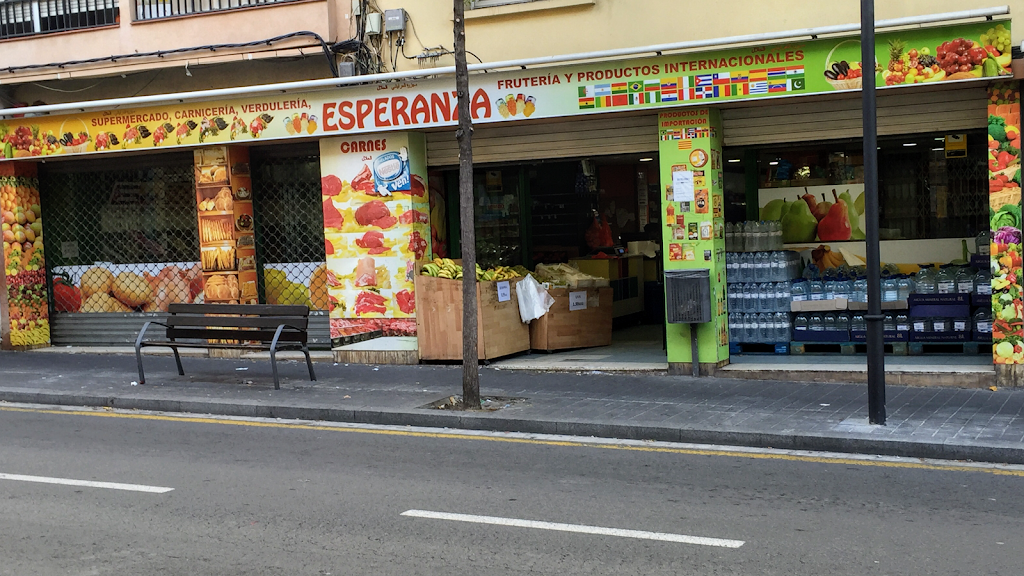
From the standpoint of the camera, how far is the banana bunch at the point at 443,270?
524 inches

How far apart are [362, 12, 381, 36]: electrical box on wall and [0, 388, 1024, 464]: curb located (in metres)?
5.25

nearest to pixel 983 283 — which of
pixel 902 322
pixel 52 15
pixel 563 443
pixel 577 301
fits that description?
pixel 902 322

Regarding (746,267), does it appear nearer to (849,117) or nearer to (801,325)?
(801,325)

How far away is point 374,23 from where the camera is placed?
13484 millimetres

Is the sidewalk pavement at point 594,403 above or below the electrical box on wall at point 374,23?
below

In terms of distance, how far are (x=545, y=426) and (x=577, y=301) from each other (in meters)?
4.95

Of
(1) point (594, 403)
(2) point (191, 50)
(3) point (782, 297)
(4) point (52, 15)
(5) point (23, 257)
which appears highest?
(4) point (52, 15)

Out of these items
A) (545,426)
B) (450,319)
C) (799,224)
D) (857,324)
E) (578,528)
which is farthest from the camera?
(450,319)

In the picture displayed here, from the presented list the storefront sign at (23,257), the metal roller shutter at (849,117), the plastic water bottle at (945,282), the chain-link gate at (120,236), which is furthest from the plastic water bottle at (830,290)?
the storefront sign at (23,257)

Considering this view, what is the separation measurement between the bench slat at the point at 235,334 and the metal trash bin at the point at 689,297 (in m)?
4.27

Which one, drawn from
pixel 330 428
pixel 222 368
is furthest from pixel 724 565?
pixel 222 368

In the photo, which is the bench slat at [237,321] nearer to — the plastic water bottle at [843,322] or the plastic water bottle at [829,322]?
the plastic water bottle at [829,322]

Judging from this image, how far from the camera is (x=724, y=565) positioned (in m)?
5.63

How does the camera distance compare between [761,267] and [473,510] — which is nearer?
[473,510]
